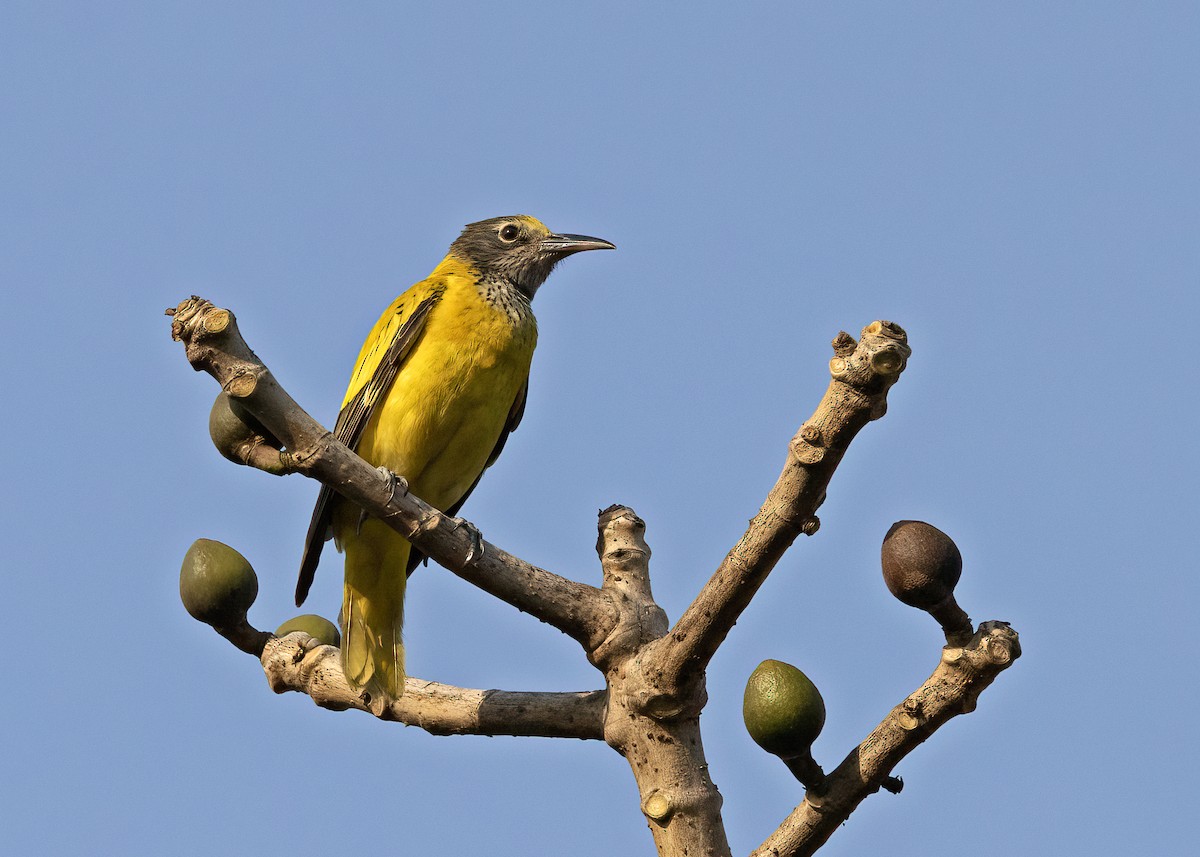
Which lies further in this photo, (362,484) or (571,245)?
(571,245)

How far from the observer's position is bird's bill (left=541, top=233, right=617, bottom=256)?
738cm

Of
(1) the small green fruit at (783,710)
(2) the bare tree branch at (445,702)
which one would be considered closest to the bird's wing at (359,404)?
(2) the bare tree branch at (445,702)

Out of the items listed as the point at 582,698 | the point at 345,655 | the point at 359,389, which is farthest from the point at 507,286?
the point at 582,698

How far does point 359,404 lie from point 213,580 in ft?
4.55

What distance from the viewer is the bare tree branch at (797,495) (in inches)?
140

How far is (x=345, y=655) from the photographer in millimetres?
5547

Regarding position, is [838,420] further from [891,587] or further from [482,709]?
[482,709]

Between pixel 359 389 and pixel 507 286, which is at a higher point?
pixel 507 286

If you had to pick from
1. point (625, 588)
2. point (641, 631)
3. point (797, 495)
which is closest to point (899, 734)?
point (797, 495)

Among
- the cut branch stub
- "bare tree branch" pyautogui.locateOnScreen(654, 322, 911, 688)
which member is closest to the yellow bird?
"bare tree branch" pyautogui.locateOnScreen(654, 322, 911, 688)

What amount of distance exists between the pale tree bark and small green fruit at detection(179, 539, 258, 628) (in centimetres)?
22

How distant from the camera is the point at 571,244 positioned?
7398 mm

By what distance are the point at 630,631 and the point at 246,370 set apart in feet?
6.21

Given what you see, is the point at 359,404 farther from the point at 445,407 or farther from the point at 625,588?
the point at 625,588
